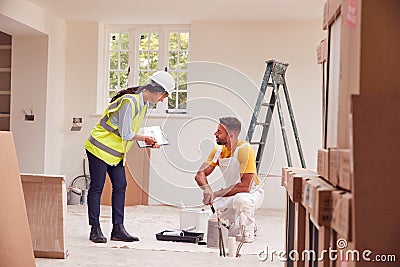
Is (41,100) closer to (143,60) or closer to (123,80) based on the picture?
(123,80)

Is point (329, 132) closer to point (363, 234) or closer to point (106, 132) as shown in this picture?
point (363, 234)

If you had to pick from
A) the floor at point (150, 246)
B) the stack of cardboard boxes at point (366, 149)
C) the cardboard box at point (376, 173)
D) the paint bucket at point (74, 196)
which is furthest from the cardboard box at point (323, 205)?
the paint bucket at point (74, 196)

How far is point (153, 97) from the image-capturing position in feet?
16.6

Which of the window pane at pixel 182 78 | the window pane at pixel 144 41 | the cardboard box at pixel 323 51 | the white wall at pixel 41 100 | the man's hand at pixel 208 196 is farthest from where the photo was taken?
the window pane at pixel 144 41

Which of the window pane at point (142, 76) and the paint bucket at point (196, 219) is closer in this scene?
the paint bucket at point (196, 219)

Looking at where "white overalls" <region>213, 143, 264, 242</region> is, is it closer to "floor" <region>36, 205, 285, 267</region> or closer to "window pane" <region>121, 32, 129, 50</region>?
"floor" <region>36, 205, 285, 267</region>

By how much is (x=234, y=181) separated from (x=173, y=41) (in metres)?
3.65

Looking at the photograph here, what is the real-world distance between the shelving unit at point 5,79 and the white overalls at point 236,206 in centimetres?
422

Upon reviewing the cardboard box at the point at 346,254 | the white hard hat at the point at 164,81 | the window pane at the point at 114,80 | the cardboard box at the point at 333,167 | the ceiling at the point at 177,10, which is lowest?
the cardboard box at the point at 346,254

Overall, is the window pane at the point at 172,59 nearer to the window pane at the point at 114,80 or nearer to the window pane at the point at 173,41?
the window pane at the point at 173,41

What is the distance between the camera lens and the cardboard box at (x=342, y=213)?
3.44 feet

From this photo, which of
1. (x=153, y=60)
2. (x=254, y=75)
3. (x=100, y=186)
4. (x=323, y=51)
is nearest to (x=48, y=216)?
(x=100, y=186)

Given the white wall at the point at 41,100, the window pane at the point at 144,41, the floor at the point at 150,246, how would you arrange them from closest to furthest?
1. the floor at the point at 150,246
2. the white wall at the point at 41,100
3. the window pane at the point at 144,41

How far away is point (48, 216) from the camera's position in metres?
3.93
